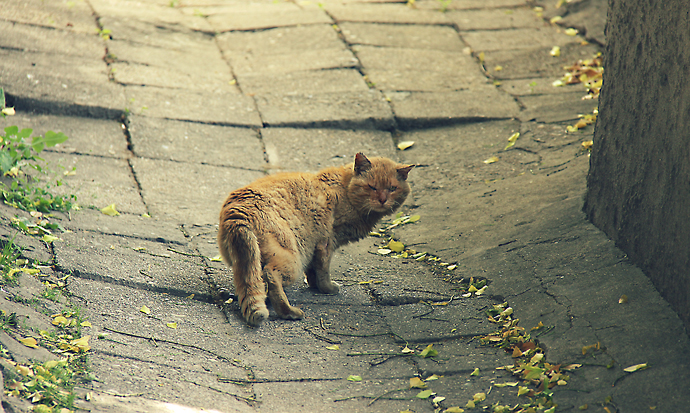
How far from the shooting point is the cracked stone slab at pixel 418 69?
6258 mm

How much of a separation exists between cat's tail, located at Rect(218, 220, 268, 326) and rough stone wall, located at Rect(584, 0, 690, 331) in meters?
1.95

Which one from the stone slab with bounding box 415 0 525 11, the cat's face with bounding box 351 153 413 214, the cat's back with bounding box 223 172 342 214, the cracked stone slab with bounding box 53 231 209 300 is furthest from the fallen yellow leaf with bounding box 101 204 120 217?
the stone slab with bounding box 415 0 525 11

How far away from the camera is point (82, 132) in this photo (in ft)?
16.7

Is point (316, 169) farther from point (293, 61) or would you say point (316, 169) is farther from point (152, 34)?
point (152, 34)

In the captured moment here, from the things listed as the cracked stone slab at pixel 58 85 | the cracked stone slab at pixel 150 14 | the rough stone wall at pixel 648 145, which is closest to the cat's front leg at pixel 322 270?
the rough stone wall at pixel 648 145

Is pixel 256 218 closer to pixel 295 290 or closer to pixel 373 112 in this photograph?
pixel 295 290

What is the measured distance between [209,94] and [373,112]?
1.63 m

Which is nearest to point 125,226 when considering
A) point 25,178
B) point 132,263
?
point 132,263

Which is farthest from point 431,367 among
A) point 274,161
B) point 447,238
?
point 274,161

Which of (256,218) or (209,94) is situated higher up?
(256,218)

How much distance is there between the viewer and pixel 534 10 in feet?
26.1

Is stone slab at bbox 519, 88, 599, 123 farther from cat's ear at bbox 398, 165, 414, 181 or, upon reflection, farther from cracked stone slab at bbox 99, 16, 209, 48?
cracked stone slab at bbox 99, 16, 209, 48

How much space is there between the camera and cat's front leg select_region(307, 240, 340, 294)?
350cm

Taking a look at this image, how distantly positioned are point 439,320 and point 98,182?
108 inches
